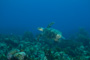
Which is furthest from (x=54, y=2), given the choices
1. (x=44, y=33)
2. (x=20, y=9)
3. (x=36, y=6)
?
(x=44, y=33)

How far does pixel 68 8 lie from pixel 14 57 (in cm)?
17344

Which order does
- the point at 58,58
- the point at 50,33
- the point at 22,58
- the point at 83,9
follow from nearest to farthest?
the point at 22,58, the point at 58,58, the point at 50,33, the point at 83,9

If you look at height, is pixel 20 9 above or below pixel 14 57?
above

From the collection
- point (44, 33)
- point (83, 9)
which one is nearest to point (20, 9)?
point (83, 9)

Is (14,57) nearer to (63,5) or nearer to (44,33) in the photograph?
(44,33)

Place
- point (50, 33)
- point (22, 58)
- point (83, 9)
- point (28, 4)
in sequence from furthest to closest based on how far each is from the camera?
1. point (28, 4)
2. point (83, 9)
3. point (50, 33)
4. point (22, 58)

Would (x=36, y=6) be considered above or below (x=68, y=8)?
above

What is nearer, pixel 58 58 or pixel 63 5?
pixel 58 58

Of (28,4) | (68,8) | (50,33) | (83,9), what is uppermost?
(28,4)

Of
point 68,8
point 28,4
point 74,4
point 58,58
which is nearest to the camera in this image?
point 58,58

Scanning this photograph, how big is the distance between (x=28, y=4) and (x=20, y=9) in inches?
940

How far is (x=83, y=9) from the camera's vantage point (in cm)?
14425

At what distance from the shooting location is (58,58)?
235 inches

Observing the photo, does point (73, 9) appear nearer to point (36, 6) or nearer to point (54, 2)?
point (54, 2)
